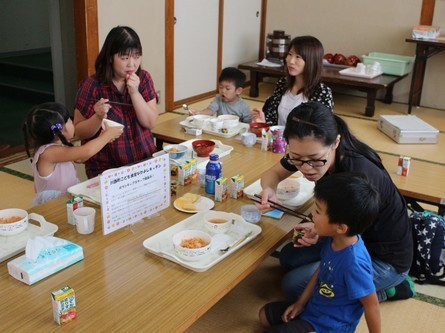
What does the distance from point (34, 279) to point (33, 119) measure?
909 millimetres

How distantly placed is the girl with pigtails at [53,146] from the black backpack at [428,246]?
142 cm

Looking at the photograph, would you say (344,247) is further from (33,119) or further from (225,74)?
(225,74)

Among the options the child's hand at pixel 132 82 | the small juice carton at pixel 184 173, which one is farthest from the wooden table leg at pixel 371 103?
the small juice carton at pixel 184 173

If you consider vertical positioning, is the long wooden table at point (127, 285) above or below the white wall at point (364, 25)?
below

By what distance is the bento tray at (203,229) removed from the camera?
1.55 metres

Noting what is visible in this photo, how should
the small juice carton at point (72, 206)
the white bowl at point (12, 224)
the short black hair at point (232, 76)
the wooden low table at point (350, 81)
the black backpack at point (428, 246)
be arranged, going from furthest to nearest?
the wooden low table at point (350, 81), the short black hair at point (232, 76), the black backpack at point (428, 246), the small juice carton at point (72, 206), the white bowl at point (12, 224)

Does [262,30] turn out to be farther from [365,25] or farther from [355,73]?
[355,73]

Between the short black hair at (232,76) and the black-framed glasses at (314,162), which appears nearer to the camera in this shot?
the black-framed glasses at (314,162)

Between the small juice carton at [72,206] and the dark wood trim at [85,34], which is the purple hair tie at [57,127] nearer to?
the small juice carton at [72,206]

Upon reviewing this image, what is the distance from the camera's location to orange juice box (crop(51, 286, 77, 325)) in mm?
1246

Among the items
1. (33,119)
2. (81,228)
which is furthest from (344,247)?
(33,119)

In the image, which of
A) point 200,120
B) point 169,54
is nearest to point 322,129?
point 200,120

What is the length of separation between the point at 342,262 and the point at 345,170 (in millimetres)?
345

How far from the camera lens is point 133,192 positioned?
5.67ft
